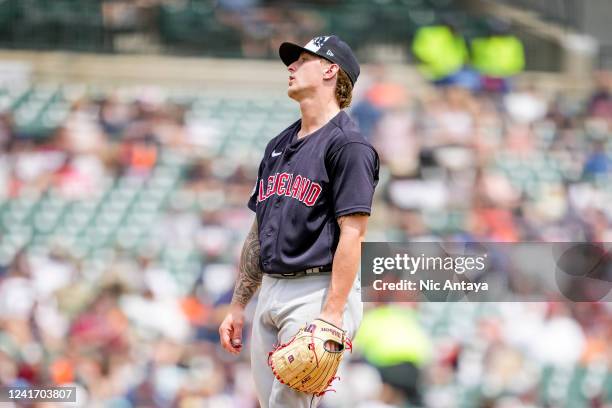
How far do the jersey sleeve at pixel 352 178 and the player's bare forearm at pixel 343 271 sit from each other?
0.11 ft

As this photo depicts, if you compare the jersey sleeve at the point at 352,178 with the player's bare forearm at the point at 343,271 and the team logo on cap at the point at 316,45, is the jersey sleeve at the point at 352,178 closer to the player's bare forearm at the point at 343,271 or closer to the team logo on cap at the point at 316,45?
the player's bare forearm at the point at 343,271

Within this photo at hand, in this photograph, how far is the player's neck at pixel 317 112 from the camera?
3.56 meters

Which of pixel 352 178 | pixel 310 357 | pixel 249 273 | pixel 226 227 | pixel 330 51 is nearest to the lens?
pixel 310 357

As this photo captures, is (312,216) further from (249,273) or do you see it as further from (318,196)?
(249,273)

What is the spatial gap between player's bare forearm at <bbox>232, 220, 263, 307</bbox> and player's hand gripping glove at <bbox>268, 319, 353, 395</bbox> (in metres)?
0.38

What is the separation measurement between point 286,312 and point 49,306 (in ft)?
16.2

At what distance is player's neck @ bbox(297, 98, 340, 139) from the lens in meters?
3.56

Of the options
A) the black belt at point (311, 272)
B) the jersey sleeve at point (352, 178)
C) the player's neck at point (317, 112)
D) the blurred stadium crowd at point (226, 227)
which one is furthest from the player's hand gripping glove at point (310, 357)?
the blurred stadium crowd at point (226, 227)

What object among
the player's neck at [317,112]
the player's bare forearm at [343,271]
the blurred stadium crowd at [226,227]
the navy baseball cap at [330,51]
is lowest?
the player's bare forearm at [343,271]

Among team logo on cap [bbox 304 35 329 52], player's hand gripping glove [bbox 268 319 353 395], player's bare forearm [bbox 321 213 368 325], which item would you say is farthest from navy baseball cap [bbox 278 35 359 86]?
player's hand gripping glove [bbox 268 319 353 395]

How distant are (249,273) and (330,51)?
2.57ft

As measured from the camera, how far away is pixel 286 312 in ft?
11.3

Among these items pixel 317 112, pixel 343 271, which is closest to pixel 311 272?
pixel 343 271

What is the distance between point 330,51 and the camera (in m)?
3.54
